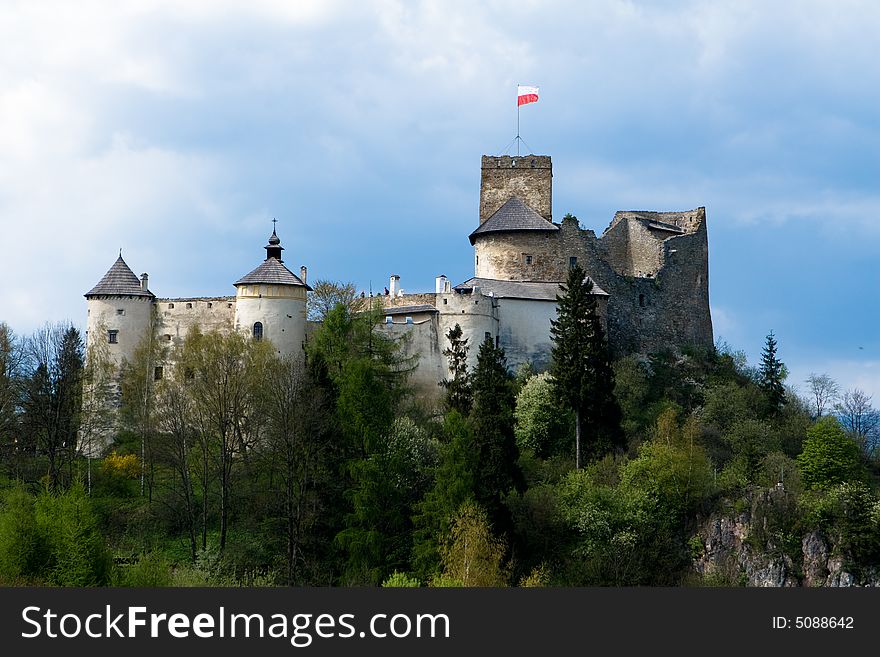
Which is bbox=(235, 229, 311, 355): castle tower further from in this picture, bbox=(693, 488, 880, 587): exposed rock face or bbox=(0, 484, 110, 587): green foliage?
bbox=(693, 488, 880, 587): exposed rock face

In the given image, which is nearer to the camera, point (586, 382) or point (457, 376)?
point (586, 382)

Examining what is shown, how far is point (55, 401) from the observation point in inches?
2520

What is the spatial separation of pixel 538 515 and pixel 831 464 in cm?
1225

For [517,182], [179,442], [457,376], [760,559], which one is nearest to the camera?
[760,559]

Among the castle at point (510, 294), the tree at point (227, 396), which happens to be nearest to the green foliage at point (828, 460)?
the castle at point (510, 294)

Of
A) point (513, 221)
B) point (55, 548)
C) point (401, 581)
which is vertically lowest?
point (401, 581)

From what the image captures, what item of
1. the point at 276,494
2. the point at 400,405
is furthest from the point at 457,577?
the point at 400,405

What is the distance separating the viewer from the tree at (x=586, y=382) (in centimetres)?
6131

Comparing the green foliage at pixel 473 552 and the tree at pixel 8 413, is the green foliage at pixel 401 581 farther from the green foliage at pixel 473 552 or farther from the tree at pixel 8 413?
the tree at pixel 8 413

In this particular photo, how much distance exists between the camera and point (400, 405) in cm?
6419

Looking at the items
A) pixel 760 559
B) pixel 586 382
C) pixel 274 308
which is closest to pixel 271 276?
pixel 274 308

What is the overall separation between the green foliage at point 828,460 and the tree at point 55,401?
29.8 metres

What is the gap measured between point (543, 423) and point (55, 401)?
20478 millimetres

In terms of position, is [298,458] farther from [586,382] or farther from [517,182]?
[517,182]
